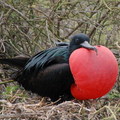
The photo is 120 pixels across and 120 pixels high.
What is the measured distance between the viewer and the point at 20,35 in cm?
293

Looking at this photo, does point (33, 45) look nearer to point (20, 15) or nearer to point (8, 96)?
point (20, 15)

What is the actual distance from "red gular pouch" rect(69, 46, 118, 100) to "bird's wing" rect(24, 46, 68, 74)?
29cm

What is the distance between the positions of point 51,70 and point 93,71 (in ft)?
1.44

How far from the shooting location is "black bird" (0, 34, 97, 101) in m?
2.53

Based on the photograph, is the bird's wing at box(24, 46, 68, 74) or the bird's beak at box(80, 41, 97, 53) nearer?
the bird's beak at box(80, 41, 97, 53)

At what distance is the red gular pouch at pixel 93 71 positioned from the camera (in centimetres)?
223

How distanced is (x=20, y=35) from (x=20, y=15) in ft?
0.69

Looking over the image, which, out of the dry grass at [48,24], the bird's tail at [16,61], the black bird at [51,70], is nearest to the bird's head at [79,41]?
the black bird at [51,70]

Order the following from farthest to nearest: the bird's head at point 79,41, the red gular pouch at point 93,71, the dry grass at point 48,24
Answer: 1. the dry grass at point 48,24
2. the bird's head at point 79,41
3. the red gular pouch at point 93,71

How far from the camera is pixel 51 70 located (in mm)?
2596

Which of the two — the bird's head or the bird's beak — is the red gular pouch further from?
the bird's head

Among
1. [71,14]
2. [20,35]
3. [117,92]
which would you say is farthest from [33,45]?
[117,92]

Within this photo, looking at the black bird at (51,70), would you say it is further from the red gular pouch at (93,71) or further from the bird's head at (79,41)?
the red gular pouch at (93,71)

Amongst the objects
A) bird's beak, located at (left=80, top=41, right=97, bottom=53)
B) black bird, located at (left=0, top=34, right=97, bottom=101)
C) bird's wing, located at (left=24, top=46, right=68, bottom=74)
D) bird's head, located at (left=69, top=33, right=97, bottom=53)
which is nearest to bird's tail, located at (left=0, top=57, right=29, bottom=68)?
black bird, located at (left=0, top=34, right=97, bottom=101)
